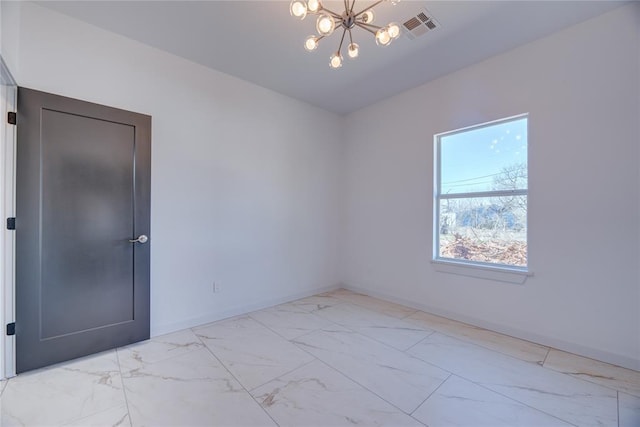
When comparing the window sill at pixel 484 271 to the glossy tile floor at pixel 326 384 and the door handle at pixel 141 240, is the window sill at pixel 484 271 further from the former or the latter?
the door handle at pixel 141 240

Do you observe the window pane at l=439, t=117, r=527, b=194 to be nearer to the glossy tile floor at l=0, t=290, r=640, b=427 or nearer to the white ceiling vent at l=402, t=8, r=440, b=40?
the white ceiling vent at l=402, t=8, r=440, b=40

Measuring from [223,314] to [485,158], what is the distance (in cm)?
365

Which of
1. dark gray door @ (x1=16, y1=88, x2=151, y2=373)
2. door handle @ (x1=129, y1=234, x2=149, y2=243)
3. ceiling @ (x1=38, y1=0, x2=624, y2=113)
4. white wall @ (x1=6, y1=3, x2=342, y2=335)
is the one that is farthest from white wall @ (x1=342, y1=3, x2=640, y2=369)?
dark gray door @ (x1=16, y1=88, x2=151, y2=373)

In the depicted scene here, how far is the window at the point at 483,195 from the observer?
2930 millimetres

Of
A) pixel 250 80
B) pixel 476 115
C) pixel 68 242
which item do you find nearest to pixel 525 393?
pixel 476 115

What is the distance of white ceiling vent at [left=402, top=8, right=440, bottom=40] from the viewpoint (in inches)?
93.9

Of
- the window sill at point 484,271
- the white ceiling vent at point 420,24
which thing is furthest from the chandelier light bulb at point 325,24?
the window sill at point 484,271

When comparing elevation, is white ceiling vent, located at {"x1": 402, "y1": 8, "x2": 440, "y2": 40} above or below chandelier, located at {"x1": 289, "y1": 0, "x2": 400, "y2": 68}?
above

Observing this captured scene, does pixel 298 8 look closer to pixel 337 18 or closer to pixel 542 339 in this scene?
pixel 337 18

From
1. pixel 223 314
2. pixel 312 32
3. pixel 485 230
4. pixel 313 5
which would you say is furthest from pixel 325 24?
pixel 223 314

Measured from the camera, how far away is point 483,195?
320 cm

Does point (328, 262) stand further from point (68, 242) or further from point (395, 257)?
point (68, 242)

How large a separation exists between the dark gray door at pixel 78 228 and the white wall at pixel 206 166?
195 millimetres

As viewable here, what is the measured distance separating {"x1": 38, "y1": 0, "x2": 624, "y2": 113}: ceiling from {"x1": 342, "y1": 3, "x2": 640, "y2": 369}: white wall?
0.24 meters
